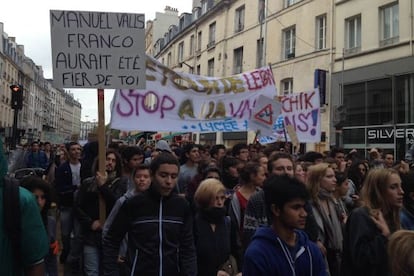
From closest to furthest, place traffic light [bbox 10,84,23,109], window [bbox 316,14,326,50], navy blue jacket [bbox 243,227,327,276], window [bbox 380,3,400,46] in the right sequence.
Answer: navy blue jacket [bbox 243,227,327,276] < traffic light [bbox 10,84,23,109] < window [bbox 380,3,400,46] < window [bbox 316,14,326,50]

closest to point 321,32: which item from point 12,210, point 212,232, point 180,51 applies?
point 212,232

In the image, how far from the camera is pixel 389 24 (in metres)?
17.6

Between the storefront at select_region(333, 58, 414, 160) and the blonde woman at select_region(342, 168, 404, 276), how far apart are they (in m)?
13.4

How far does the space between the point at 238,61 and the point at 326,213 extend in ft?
84.6

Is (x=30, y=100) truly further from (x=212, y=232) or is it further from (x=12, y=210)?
(x=12, y=210)

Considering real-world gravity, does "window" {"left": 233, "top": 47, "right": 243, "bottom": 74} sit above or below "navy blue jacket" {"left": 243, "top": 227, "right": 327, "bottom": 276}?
above

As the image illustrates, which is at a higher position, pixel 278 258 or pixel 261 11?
pixel 261 11

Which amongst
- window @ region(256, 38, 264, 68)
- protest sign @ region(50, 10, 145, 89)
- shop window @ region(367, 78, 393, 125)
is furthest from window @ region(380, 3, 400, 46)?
protest sign @ region(50, 10, 145, 89)

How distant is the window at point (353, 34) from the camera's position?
19.1 m

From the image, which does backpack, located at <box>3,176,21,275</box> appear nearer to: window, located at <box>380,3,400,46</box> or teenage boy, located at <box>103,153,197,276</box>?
teenage boy, located at <box>103,153,197,276</box>

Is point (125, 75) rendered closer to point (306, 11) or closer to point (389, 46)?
point (389, 46)

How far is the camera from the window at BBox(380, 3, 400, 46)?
17.3m

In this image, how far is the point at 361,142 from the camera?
60.0ft

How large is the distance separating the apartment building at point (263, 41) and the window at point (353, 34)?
798mm
